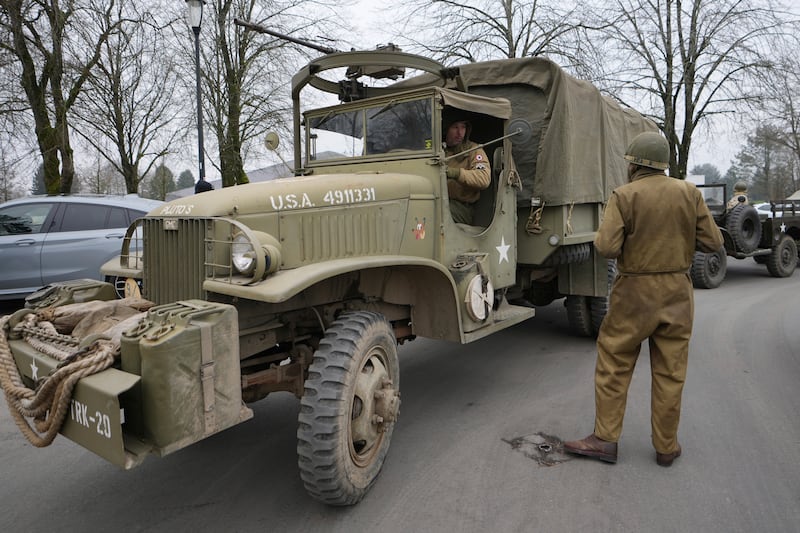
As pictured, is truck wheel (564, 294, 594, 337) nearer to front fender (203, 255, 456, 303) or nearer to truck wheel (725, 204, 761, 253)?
front fender (203, 255, 456, 303)

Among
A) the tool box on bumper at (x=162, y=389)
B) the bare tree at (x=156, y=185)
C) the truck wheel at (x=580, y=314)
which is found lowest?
the truck wheel at (x=580, y=314)

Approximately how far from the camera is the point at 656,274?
3160 mm

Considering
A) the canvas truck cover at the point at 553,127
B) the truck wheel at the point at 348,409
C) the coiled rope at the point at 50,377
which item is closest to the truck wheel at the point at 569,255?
the canvas truck cover at the point at 553,127

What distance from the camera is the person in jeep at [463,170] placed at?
420 centimetres

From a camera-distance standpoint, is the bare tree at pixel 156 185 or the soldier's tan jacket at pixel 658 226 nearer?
the soldier's tan jacket at pixel 658 226

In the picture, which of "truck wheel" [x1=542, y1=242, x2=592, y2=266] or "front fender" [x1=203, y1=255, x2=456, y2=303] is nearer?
"front fender" [x1=203, y1=255, x2=456, y2=303]

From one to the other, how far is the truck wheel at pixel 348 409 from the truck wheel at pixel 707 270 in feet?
27.7

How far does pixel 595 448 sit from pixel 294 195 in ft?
7.46

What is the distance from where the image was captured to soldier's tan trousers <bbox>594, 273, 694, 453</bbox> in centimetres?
314

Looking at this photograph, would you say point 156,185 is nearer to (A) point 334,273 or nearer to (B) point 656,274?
(A) point 334,273

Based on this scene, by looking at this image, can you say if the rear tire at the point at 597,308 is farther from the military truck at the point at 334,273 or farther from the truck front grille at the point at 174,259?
the truck front grille at the point at 174,259

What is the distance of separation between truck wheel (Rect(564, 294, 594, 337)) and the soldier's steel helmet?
2920 mm

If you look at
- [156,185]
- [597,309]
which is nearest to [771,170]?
[156,185]

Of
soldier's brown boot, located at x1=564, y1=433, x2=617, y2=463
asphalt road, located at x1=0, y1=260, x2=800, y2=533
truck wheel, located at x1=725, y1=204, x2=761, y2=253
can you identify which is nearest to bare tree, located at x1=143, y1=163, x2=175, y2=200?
truck wheel, located at x1=725, y1=204, x2=761, y2=253
